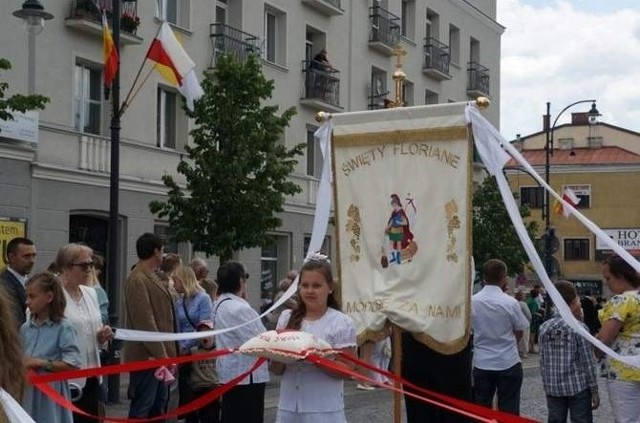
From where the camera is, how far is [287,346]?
6.37m

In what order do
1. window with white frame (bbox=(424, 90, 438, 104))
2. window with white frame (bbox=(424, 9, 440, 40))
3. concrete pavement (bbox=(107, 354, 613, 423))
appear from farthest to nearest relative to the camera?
1. window with white frame (bbox=(424, 9, 440, 40))
2. window with white frame (bbox=(424, 90, 438, 104))
3. concrete pavement (bbox=(107, 354, 613, 423))

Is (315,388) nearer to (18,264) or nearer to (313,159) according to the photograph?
(18,264)

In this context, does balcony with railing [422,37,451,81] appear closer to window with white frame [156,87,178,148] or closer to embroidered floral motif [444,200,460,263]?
window with white frame [156,87,178,148]

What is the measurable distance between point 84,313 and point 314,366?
2.43 m

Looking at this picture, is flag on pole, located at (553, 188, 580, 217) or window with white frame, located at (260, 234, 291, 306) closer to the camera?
flag on pole, located at (553, 188, 580, 217)

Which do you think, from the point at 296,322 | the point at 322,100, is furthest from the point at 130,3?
the point at 296,322

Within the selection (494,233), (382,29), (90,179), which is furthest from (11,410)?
(382,29)

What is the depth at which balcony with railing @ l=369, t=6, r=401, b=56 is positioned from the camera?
3316cm

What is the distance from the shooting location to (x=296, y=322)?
6801 millimetres

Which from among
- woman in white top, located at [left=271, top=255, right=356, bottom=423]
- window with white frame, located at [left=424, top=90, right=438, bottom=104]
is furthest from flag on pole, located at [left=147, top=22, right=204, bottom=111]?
window with white frame, located at [left=424, top=90, right=438, bottom=104]

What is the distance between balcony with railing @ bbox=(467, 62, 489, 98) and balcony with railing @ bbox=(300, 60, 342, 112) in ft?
34.8

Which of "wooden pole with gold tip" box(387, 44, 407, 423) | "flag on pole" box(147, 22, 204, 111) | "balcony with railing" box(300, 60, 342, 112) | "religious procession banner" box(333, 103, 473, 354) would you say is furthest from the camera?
"balcony with railing" box(300, 60, 342, 112)

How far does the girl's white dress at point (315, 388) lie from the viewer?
6598mm

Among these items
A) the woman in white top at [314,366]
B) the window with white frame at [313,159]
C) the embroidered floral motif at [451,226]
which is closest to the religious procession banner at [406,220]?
the embroidered floral motif at [451,226]
